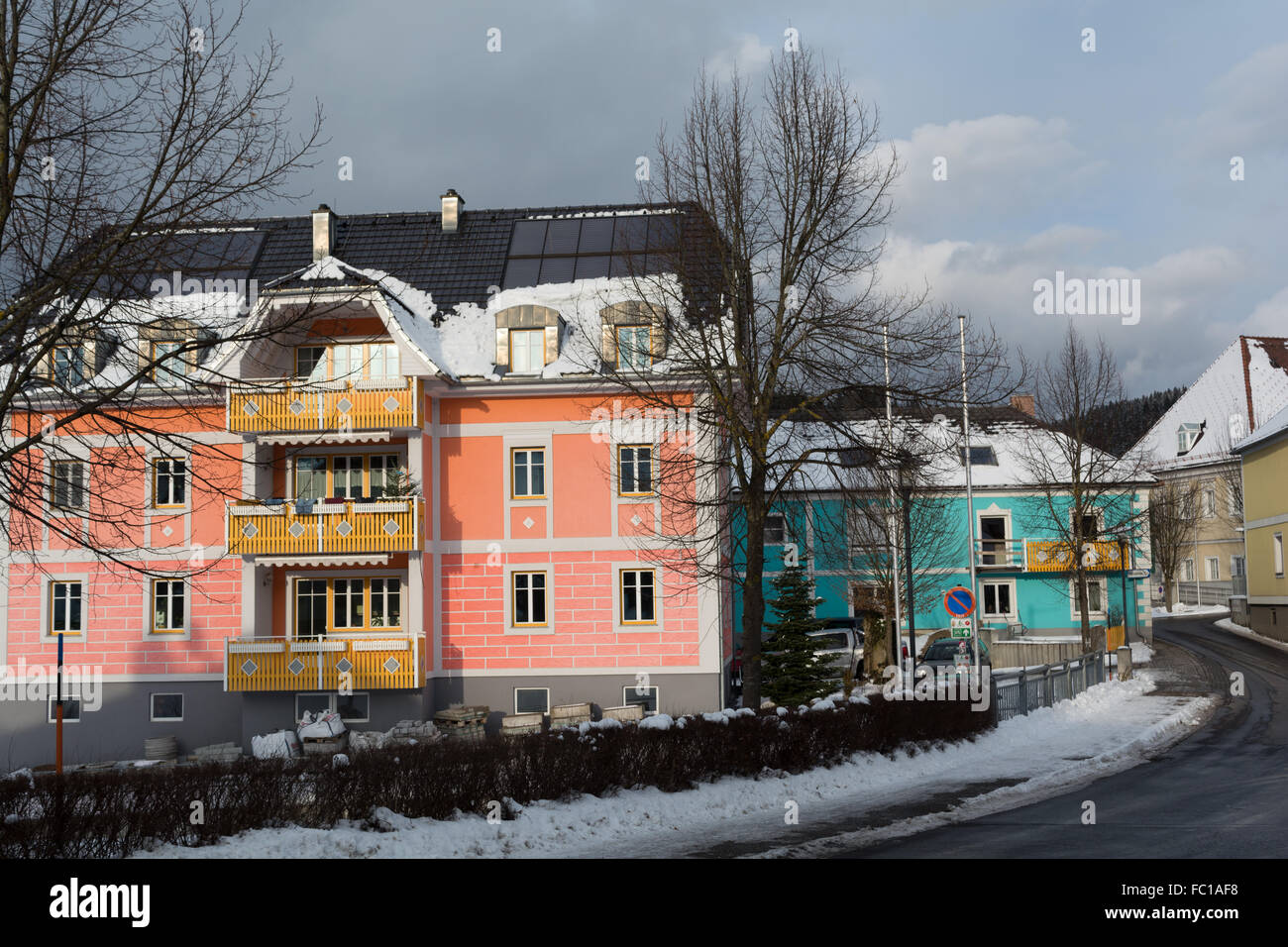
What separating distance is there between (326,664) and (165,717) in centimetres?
454

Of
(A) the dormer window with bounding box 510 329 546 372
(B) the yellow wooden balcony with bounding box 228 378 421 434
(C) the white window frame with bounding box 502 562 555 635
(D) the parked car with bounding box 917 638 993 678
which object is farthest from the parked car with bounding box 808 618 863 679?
(B) the yellow wooden balcony with bounding box 228 378 421 434

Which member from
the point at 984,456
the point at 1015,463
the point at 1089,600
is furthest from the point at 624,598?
the point at 1089,600

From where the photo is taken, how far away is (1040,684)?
2644 centimetres

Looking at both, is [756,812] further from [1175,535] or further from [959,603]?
[1175,535]

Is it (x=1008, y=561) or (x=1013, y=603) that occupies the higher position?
(x=1008, y=561)

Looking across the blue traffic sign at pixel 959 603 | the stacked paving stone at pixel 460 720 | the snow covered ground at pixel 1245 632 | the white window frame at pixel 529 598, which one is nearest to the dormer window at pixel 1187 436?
the snow covered ground at pixel 1245 632

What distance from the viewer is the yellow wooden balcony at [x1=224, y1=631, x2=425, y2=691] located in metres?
25.5

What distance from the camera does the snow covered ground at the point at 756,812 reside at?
438 inches

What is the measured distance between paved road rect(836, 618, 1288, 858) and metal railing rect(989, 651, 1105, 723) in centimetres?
358

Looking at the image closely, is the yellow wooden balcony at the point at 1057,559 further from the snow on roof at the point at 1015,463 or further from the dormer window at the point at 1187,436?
the dormer window at the point at 1187,436

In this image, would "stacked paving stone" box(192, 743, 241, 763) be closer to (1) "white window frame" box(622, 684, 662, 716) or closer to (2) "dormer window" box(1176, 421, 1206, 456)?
(1) "white window frame" box(622, 684, 662, 716)
